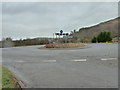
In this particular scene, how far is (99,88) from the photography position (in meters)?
4.65

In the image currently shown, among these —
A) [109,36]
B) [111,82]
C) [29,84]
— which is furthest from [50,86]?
[109,36]

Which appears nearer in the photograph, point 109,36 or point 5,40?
point 5,40

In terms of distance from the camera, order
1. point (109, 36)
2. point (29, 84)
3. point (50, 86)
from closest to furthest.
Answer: point (50, 86) → point (29, 84) → point (109, 36)

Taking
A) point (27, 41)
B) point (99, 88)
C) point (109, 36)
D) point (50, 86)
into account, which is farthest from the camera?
point (109, 36)

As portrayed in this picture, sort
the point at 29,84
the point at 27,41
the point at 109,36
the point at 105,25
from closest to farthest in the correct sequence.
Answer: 1. the point at 29,84
2. the point at 27,41
3. the point at 109,36
4. the point at 105,25

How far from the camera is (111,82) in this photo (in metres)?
5.21

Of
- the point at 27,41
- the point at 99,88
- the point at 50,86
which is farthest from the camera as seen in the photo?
the point at 27,41

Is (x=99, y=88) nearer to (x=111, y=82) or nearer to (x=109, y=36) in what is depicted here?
(x=111, y=82)

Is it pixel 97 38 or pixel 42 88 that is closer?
pixel 42 88

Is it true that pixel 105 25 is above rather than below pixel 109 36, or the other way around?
above

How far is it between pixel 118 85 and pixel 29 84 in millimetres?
2674

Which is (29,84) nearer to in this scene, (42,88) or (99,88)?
(42,88)

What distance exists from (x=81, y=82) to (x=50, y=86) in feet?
3.27

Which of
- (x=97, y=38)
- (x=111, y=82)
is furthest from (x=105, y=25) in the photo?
(x=111, y=82)
